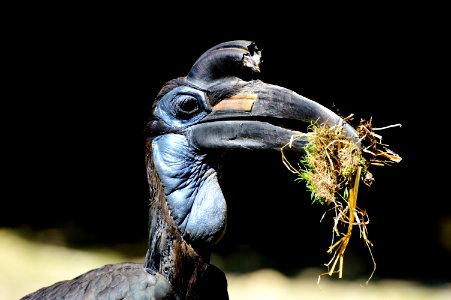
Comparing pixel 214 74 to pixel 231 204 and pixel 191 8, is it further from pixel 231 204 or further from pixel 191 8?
pixel 231 204

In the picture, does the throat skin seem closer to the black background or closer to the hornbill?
the hornbill

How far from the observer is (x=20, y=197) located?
516cm

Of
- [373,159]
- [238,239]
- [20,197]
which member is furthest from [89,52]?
[373,159]

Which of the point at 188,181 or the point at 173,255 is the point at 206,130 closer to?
the point at 188,181

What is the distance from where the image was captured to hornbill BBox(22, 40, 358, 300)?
277cm

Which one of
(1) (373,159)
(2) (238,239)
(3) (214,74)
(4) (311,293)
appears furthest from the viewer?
(2) (238,239)

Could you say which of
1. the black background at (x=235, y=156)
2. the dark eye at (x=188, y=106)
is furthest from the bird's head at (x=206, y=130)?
the black background at (x=235, y=156)

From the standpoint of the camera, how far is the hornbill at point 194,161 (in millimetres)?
2773

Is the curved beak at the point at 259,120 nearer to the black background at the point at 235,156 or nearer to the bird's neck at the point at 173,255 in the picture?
the bird's neck at the point at 173,255

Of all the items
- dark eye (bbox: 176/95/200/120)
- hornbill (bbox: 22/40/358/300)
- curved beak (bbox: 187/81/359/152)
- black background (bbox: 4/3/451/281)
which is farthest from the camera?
black background (bbox: 4/3/451/281)

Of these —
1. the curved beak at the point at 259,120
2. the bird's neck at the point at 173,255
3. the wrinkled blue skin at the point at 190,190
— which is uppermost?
the curved beak at the point at 259,120

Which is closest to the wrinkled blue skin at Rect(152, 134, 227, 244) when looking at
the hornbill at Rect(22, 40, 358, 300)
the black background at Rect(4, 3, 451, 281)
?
the hornbill at Rect(22, 40, 358, 300)

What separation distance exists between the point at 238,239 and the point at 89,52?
1.60 meters

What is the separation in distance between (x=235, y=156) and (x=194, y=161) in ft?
7.09
